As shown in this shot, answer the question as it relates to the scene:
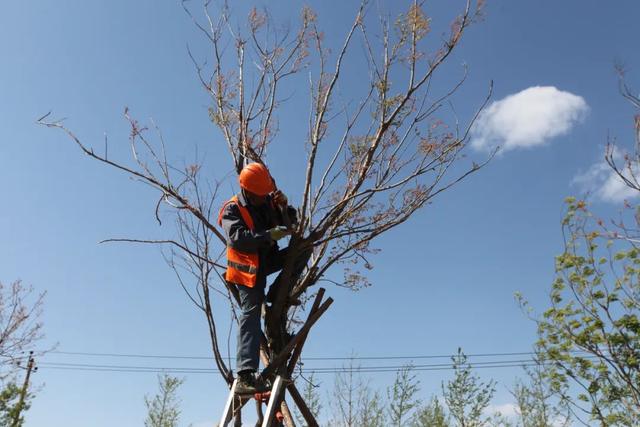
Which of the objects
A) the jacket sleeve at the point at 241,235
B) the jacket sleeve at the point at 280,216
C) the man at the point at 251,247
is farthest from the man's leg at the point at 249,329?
the jacket sleeve at the point at 280,216

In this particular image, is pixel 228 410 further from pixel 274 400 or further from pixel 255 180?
pixel 255 180

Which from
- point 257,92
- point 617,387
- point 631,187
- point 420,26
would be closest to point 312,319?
point 257,92

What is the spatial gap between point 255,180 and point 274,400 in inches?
59.2

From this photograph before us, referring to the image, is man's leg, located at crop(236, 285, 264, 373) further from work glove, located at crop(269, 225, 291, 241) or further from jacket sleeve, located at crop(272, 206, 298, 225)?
jacket sleeve, located at crop(272, 206, 298, 225)

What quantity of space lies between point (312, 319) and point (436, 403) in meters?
12.7

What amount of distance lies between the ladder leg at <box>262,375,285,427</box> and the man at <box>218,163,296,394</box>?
0.35ft

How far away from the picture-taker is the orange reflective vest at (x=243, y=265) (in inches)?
143

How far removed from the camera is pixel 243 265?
367 cm

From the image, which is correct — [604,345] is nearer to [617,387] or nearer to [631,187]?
[617,387]

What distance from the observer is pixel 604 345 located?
382 inches

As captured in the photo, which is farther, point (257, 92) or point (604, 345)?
point (604, 345)

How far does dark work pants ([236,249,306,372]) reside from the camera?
3.49m

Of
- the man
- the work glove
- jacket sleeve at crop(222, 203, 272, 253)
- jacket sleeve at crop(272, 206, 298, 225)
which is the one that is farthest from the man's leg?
jacket sleeve at crop(272, 206, 298, 225)

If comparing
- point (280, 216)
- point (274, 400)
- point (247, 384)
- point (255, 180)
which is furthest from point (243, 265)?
point (274, 400)
